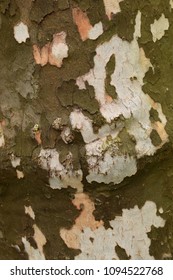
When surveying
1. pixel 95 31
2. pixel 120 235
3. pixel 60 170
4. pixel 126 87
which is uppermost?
pixel 95 31

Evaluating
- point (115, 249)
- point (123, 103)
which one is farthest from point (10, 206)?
point (123, 103)

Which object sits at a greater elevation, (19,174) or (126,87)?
(126,87)

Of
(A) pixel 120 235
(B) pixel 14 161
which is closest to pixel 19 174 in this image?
(B) pixel 14 161

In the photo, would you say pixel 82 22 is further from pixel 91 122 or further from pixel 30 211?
pixel 30 211

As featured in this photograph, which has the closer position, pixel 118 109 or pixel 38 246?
pixel 118 109

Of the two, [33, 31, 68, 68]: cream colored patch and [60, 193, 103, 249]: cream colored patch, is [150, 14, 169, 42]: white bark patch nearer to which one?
[33, 31, 68, 68]: cream colored patch

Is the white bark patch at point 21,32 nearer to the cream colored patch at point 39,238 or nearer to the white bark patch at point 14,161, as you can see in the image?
the white bark patch at point 14,161

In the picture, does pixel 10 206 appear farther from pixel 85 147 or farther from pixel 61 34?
pixel 61 34
